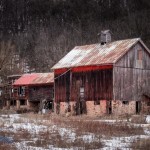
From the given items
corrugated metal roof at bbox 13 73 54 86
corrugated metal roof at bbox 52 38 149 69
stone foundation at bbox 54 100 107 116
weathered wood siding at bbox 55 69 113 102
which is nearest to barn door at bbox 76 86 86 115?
weathered wood siding at bbox 55 69 113 102

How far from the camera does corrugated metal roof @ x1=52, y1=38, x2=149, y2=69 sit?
45062 mm

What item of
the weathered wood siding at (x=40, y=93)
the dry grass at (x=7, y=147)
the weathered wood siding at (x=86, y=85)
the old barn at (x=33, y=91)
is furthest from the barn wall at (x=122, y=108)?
the dry grass at (x=7, y=147)

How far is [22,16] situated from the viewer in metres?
145

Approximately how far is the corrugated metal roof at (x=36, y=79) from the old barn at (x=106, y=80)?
25.8 ft

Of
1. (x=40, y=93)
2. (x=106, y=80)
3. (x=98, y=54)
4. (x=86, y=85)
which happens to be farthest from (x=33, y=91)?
(x=106, y=80)

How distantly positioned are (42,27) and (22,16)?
18.6 metres

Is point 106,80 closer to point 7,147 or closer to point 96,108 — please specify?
point 96,108

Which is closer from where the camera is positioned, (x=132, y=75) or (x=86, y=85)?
(x=86, y=85)

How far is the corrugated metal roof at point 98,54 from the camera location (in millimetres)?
45062

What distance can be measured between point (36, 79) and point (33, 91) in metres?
1.70

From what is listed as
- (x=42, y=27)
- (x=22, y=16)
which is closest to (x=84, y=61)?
(x=42, y=27)

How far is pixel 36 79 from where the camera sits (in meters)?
61.2

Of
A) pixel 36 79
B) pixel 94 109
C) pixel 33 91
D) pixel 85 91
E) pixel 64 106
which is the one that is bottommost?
pixel 94 109

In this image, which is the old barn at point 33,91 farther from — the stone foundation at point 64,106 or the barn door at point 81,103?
the barn door at point 81,103
